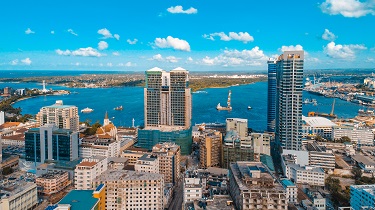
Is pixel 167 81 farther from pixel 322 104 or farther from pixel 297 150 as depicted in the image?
pixel 322 104

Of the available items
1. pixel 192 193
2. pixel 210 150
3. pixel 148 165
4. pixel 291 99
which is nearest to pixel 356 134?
pixel 291 99

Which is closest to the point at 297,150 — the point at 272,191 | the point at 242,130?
the point at 242,130

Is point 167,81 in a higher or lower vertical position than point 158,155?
higher

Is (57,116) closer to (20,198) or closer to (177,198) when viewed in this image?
(20,198)

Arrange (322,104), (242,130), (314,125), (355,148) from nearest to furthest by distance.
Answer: (242,130)
(355,148)
(314,125)
(322,104)

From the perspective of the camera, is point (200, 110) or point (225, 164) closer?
point (225, 164)

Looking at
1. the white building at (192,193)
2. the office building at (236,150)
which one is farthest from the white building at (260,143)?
the white building at (192,193)
